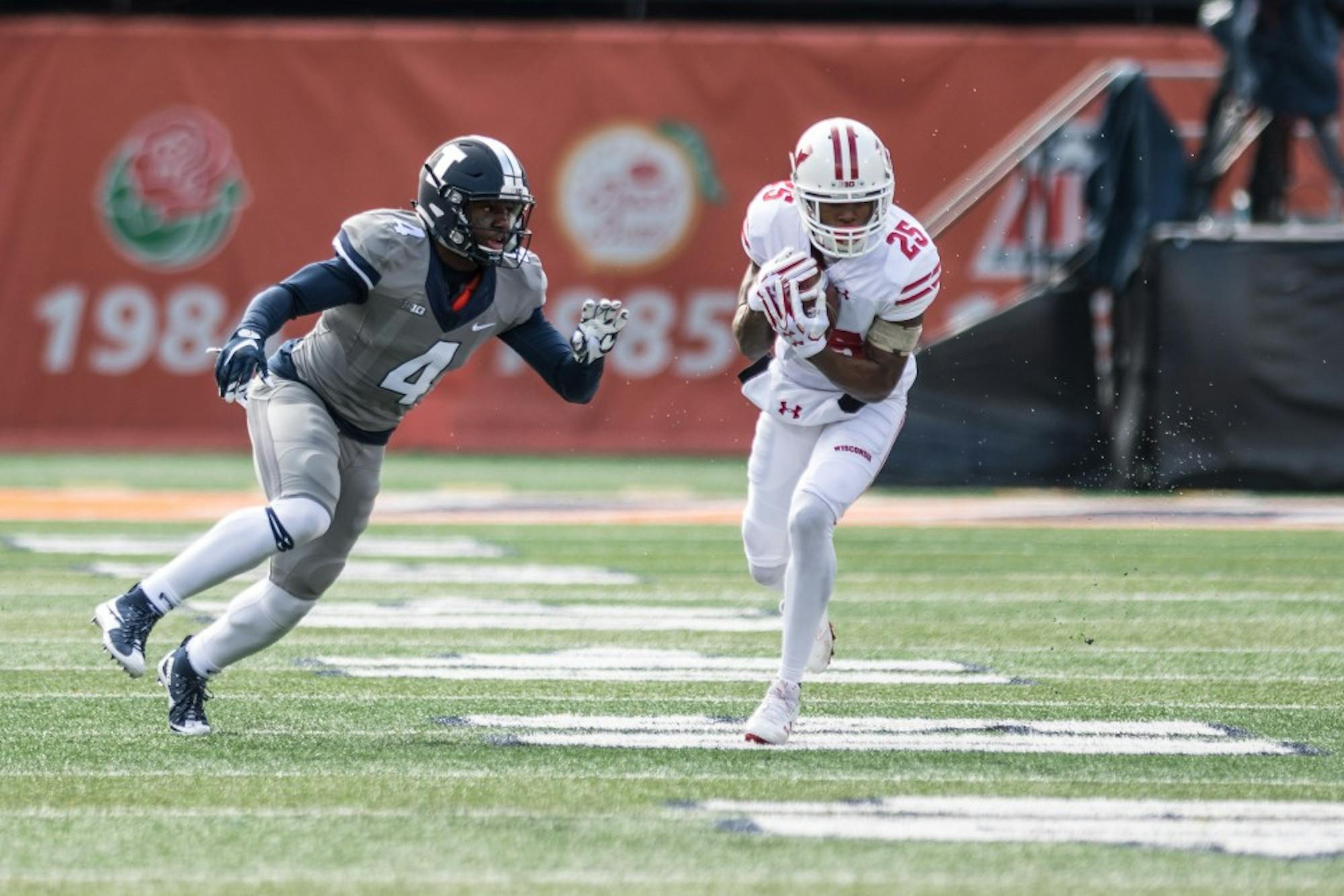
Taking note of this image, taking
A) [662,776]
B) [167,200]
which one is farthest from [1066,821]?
[167,200]

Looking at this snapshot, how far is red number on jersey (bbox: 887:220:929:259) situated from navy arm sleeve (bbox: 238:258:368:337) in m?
1.27

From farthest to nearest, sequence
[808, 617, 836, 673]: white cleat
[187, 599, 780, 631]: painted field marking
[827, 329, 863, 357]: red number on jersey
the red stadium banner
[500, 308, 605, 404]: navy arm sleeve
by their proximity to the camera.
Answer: the red stadium banner < [187, 599, 780, 631]: painted field marking < [808, 617, 836, 673]: white cleat < [827, 329, 863, 357]: red number on jersey < [500, 308, 605, 404]: navy arm sleeve

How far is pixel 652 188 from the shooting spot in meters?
14.7

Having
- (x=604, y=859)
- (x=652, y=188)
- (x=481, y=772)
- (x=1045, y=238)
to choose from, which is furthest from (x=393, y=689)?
(x=652, y=188)

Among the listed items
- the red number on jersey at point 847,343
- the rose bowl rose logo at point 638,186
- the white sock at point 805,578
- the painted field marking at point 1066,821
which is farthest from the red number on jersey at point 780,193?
the rose bowl rose logo at point 638,186

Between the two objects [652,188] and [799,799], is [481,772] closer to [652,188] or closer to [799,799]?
[799,799]

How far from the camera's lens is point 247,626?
5289 millimetres

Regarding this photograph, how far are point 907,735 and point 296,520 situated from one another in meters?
1.50

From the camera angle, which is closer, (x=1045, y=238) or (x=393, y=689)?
(x=393, y=689)

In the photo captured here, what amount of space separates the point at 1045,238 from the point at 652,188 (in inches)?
140

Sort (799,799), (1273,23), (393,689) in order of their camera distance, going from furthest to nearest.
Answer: (1273,23), (393,689), (799,799)

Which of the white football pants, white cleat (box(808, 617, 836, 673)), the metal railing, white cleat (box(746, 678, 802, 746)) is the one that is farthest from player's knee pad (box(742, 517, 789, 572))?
the metal railing

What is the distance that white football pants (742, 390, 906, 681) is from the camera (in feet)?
17.3

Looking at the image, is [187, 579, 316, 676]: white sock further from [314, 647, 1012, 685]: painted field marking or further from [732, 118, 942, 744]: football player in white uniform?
[732, 118, 942, 744]: football player in white uniform
